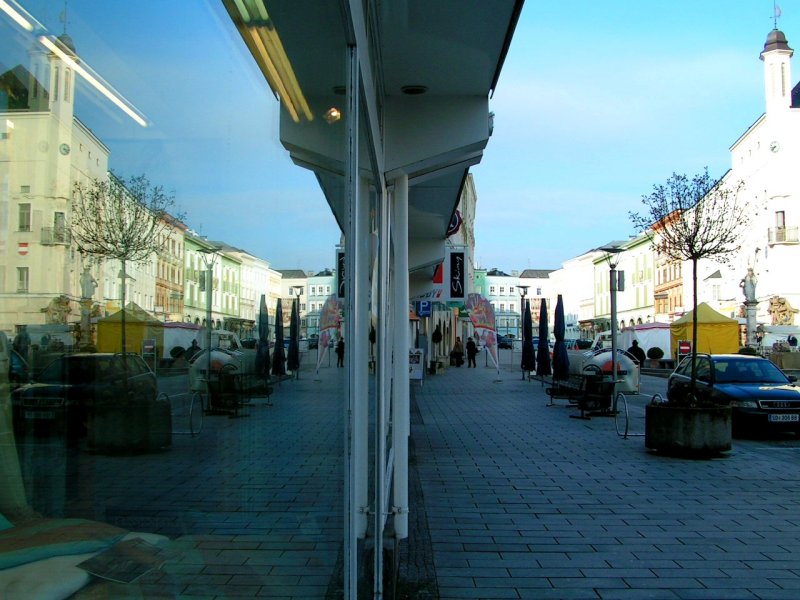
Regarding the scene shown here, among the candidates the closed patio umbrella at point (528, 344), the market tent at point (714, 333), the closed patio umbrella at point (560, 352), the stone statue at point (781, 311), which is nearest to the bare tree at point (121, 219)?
the closed patio umbrella at point (560, 352)

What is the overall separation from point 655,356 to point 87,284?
44.7m

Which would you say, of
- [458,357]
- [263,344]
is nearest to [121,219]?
[263,344]

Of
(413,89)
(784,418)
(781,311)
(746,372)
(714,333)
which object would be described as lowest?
(784,418)

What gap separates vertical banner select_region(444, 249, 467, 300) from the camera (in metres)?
18.3

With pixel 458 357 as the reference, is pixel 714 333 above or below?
above

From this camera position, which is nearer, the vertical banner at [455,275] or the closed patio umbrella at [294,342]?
the closed patio umbrella at [294,342]

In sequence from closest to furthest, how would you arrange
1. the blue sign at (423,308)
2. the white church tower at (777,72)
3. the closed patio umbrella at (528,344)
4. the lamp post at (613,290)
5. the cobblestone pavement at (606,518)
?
1. the cobblestone pavement at (606,518)
2. the lamp post at (613,290)
3. the blue sign at (423,308)
4. the closed patio umbrella at (528,344)
5. the white church tower at (777,72)

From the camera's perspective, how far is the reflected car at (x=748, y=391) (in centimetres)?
1245

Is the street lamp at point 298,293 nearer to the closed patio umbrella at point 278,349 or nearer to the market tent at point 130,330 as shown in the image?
the closed patio umbrella at point 278,349

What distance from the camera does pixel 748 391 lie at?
13086 millimetres

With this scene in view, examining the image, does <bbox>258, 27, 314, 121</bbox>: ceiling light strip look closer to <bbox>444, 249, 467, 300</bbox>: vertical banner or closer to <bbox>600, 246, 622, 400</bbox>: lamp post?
<bbox>600, 246, 622, 400</bbox>: lamp post

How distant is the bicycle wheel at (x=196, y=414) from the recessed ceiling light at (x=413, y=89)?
14.7 ft

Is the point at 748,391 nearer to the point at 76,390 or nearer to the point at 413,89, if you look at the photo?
the point at 413,89

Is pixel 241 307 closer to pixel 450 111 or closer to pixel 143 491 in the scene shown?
pixel 143 491
